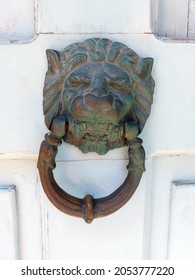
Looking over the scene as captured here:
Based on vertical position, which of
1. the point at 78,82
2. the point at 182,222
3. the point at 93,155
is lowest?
the point at 182,222

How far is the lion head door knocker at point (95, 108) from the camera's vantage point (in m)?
0.50

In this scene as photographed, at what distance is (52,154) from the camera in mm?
514

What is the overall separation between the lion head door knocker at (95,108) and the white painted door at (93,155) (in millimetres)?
17

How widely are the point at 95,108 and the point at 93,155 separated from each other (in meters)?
0.10

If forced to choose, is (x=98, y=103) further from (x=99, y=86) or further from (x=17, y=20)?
(x=17, y=20)

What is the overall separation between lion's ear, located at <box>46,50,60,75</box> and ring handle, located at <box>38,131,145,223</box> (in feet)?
0.26

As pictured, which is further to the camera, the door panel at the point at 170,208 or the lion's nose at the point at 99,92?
the door panel at the point at 170,208

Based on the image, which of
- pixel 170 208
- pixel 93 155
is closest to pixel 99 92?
pixel 93 155

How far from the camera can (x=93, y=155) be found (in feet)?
1.83

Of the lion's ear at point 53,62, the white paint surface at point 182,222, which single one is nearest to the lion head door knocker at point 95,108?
the lion's ear at point 53,62

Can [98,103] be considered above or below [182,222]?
above

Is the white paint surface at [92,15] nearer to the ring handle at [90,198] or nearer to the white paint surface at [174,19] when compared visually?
the white paint surface at [174,19]

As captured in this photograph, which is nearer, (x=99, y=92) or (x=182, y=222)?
(x=99, y=92)

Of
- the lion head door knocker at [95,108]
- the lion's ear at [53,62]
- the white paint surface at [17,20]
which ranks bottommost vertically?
the lion head door knocker at [95,108]
